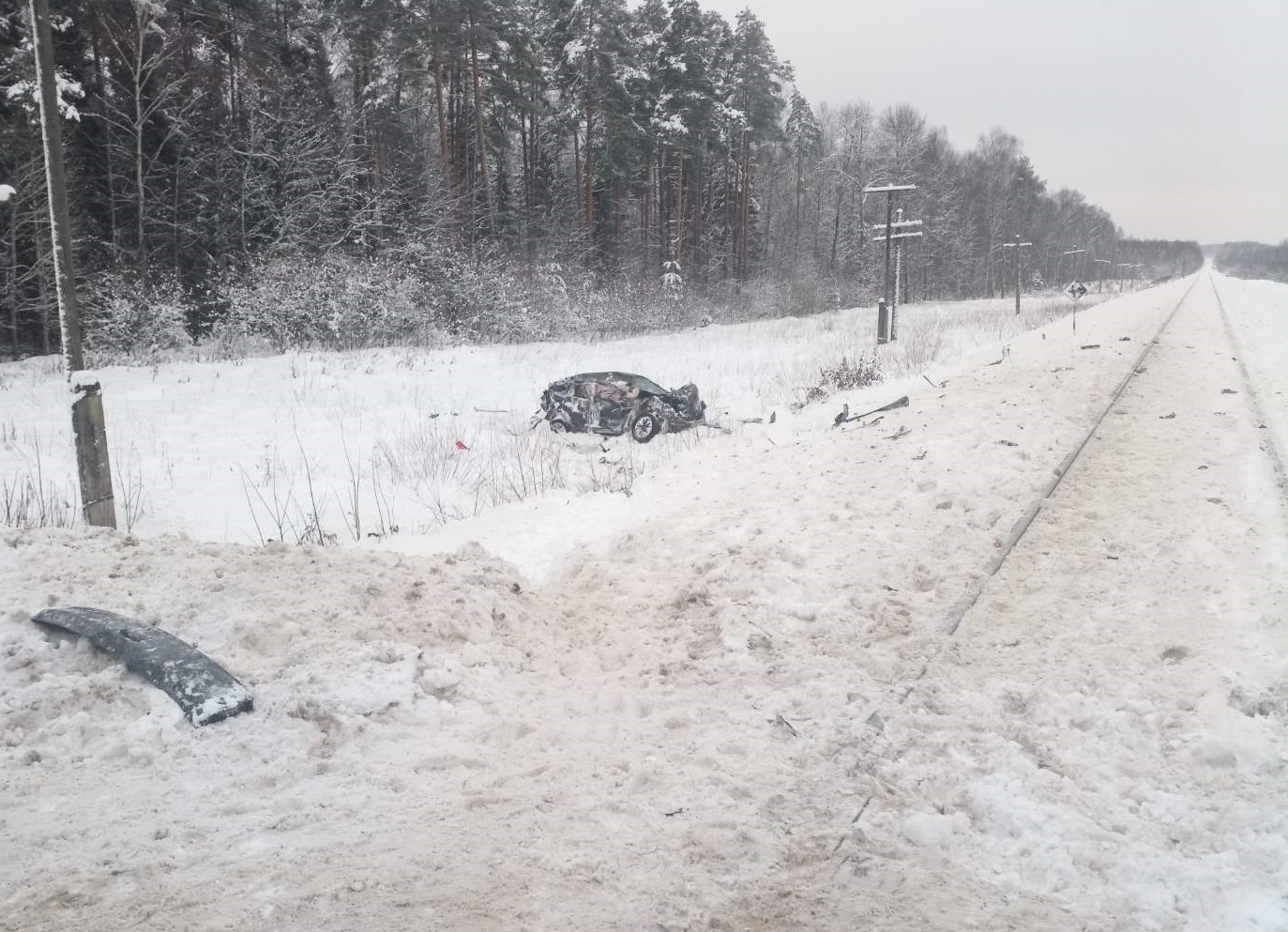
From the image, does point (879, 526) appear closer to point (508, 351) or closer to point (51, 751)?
point (51, 751)

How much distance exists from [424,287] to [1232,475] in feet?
75.3

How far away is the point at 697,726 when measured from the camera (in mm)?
3629

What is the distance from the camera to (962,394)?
461 inches

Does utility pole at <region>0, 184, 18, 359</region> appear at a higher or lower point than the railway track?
higher

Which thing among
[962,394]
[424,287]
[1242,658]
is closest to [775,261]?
[424,287]

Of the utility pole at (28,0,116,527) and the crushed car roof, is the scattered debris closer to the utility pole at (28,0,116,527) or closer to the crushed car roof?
the crushed car roof

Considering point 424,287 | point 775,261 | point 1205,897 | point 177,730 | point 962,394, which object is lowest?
point 1205,897

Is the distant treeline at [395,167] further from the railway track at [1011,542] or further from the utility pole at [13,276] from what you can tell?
the railway track at [1011,542]

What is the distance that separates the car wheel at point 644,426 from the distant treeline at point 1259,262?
134281 millimetres

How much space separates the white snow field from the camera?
8.31ft

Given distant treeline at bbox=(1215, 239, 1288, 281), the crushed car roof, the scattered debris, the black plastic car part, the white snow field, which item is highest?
distant treeline at bbox=(1215, 239, 1288, 281)

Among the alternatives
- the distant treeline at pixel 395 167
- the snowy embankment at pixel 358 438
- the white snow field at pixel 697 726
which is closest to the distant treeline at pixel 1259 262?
the distant treeline at pixel 395 167

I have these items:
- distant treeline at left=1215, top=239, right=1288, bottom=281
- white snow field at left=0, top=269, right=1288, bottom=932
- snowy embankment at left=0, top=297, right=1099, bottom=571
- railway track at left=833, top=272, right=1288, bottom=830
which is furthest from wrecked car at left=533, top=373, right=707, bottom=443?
distant treeline at left=1215, top=239, right=1288, bottom=281

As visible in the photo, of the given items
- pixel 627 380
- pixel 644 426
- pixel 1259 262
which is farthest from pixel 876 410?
pixel 1259 262
